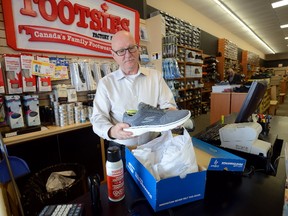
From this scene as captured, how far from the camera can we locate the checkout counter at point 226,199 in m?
0.62

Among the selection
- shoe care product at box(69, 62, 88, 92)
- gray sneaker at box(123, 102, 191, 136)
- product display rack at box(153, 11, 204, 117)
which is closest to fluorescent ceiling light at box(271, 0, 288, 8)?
product display rack at box(153, 11, 204, 117)

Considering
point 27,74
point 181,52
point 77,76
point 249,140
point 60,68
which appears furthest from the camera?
point 181,52

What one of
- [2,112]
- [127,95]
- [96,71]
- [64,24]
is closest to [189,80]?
[96,71]

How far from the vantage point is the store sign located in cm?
190

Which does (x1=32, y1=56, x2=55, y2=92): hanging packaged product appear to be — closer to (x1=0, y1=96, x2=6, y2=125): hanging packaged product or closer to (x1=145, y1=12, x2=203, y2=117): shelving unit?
(x1=0, y1=96, x2=6, y2=125): hanging packaged product

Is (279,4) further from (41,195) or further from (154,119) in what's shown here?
(41,195)

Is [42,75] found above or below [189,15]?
below

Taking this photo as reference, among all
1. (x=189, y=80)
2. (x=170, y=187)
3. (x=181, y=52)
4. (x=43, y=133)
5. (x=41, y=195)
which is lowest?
(x=41, y=195)

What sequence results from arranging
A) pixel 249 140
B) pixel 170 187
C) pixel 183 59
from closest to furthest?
pixel 170 187 → pixel 249 140 → pixel 183 59

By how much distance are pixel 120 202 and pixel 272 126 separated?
1696 mm

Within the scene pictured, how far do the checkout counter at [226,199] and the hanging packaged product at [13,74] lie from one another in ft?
5.45

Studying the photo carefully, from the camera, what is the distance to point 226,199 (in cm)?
68

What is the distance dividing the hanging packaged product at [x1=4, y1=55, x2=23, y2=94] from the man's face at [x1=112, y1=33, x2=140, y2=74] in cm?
127

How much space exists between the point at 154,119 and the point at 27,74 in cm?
177
